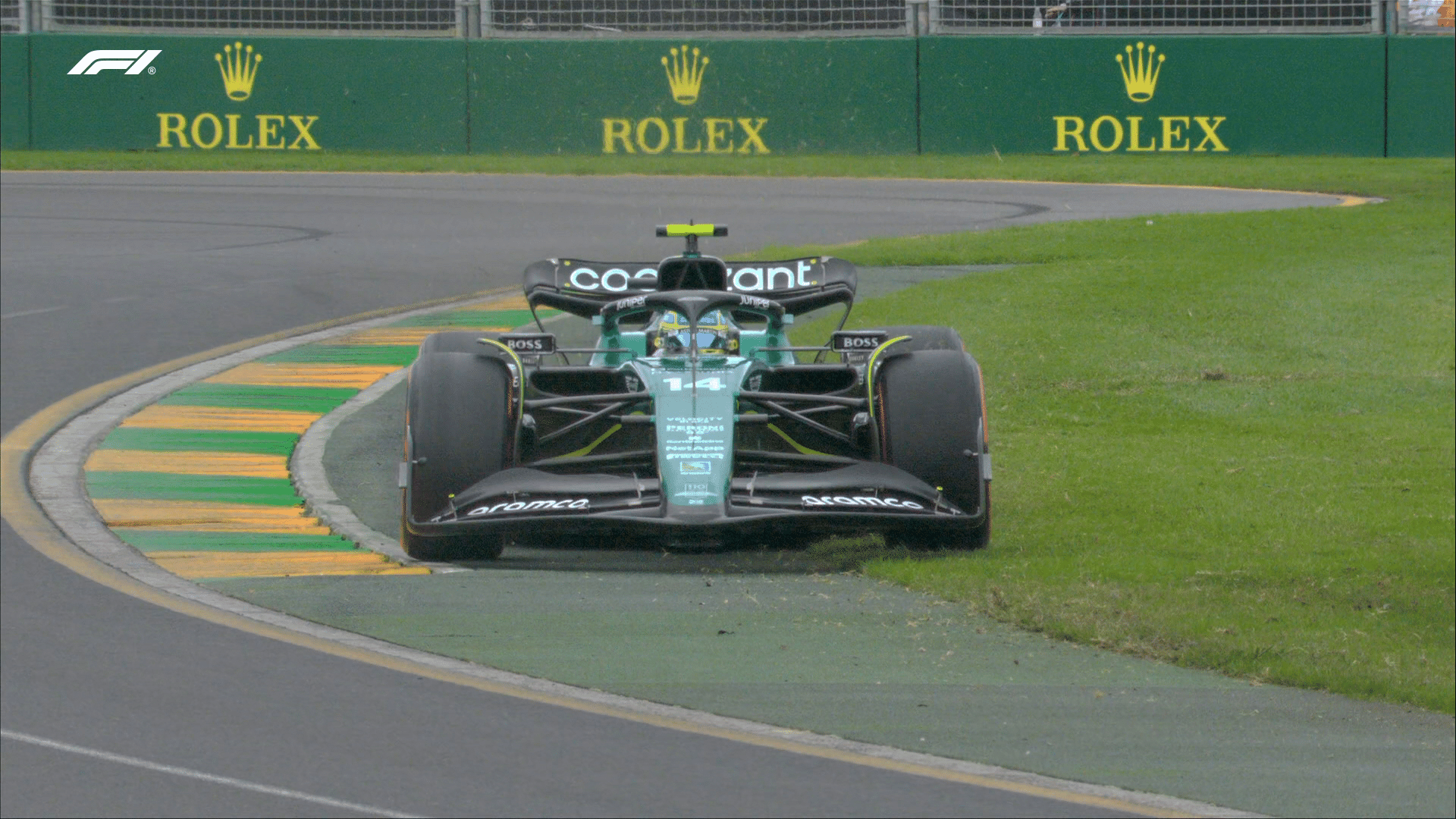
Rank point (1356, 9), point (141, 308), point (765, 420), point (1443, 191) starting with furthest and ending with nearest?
point (1356, 9)
point (1443, 191)
point (141, 308)
point (765, 420)

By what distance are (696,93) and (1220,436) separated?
59.9ft

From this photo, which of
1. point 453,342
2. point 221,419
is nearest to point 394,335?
point 221,419

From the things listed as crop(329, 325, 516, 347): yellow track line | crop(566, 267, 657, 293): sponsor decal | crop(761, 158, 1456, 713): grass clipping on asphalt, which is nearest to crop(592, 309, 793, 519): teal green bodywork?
crop(566, 267, 657, 293): sponsor decal

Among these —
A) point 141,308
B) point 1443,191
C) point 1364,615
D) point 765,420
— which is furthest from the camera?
point 1443,191

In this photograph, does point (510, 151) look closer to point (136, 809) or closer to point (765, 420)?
point (765, 420)

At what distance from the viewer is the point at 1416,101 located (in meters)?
28.2

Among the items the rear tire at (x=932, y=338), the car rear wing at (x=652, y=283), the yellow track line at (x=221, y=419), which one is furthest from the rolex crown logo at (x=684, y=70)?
the rear tire at (x=932, y=338)

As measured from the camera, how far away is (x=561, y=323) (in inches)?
666

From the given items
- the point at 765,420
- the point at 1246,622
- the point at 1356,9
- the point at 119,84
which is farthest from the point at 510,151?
the point at 1246,622

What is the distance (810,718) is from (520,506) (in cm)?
202

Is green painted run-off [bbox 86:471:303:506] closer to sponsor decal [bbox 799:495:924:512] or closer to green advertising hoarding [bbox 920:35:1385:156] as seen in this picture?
sponsor decal [bbox 799:495:924:512]

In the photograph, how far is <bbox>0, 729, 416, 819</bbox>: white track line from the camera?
604 centimetres

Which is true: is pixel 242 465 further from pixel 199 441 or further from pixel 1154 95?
pixel 1154 95

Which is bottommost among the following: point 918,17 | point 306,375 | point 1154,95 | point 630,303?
point 306,375
